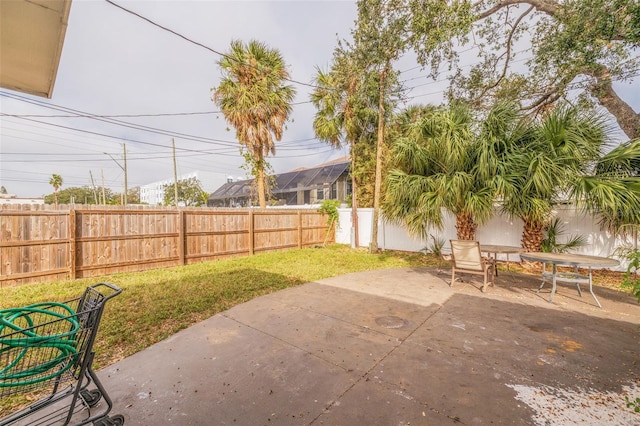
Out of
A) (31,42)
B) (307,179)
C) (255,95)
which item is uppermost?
(255,95)

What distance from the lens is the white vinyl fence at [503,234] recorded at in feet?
21.2

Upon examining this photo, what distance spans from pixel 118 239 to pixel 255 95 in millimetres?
7334

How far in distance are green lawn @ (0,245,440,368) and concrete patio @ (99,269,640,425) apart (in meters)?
0.41

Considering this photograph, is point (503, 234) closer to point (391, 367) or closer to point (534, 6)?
point (534, 6)

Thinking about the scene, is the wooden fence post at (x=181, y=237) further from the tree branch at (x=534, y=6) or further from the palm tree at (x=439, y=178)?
the tree branch at (x=534, y=6)

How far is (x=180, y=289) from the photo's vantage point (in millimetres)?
5207

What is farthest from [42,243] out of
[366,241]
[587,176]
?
[587,176]

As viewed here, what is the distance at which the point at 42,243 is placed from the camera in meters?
5.60

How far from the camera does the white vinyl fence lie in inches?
254

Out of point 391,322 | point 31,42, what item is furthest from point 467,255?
point 31,42

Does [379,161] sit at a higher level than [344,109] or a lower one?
lower

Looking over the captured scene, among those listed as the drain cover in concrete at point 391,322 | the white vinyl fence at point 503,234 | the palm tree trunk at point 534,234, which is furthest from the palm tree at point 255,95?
the palm tree trunk at point 534,234

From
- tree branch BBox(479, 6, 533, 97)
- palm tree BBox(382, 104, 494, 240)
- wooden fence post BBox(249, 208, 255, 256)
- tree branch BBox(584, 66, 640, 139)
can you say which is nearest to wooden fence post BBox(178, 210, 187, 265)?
wooden fence post BBox(249, 208, 255, 256)

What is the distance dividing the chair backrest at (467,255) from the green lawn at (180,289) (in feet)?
7.78
